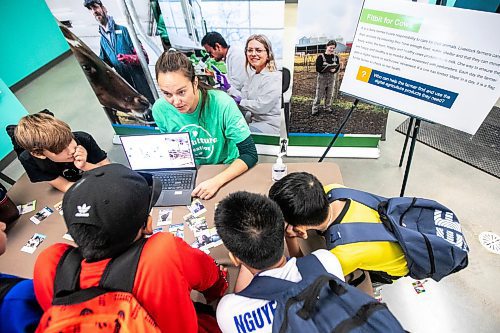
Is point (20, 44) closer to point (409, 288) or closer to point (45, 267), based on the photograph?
point (45, 267)

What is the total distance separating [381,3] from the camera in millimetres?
1638

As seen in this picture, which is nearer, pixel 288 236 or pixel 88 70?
pixel 288 236

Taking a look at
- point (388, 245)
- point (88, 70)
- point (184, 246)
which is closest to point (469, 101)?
point (388, 245)

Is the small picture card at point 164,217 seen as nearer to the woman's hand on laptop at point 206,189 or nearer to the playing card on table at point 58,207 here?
the woman's hand on laptop at point 206,189

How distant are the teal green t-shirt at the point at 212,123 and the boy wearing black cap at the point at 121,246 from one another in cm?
93

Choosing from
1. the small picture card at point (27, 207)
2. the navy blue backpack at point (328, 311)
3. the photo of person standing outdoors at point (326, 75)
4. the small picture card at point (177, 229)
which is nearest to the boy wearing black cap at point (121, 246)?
the navy blue backpack at point (328, 311)

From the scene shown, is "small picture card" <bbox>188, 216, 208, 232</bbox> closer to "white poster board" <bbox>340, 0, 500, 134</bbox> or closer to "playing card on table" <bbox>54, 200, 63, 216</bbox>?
"playing card on table" <bbox>54, 200, 63, 216</bbox>

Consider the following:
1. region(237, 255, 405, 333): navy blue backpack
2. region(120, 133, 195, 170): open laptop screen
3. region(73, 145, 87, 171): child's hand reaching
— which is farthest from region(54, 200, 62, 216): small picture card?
region(237, 255, 405, 333): navy blue backpack

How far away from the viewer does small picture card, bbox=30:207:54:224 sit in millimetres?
1426

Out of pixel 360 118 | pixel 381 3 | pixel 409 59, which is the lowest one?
pixel 360 118

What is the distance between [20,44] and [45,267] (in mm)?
4824

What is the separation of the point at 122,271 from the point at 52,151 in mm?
1157

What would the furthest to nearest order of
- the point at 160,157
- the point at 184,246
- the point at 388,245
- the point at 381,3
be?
the point at 381,3 < the point at 160,157 < the point at 388,245 < the point at 184,246

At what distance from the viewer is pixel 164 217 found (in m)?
1.38
